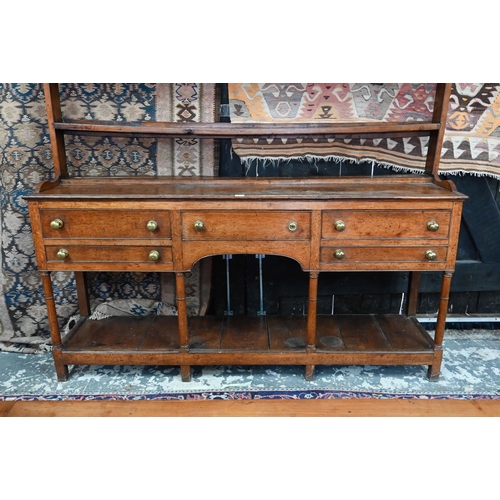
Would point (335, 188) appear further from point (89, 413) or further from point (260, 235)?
point (89, 413)

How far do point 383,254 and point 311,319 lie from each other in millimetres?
474

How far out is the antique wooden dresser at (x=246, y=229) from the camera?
193cm

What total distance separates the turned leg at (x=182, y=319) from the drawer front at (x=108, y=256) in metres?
0.12

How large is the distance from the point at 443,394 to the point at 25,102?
104 inches

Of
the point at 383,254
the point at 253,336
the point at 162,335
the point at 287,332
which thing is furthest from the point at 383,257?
the point at 162,335

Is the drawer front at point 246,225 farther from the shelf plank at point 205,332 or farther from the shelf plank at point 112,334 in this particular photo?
the shelf plank at point 112,334

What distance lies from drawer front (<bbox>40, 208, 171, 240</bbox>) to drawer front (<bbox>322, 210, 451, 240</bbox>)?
2.52 feet

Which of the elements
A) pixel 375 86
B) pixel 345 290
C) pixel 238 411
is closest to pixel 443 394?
pixel 345 290

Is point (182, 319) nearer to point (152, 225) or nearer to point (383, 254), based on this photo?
point (152, 225)

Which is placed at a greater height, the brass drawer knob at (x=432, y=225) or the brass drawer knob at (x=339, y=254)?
the brass drawer knob at (x=432, y=225)

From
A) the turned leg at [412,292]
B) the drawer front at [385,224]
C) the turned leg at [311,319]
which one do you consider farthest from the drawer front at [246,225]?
→ the turned leg at [412,292]

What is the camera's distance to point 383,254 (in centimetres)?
199

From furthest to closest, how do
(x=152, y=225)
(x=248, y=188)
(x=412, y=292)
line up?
(x=412, y=292), (x=248, y=188), (x=152, y=225)

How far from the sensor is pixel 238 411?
2049 mm
